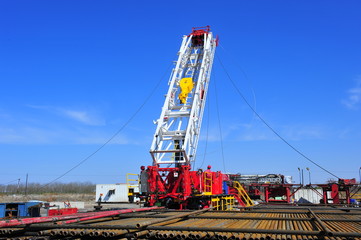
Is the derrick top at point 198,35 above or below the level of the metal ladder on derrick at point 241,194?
above

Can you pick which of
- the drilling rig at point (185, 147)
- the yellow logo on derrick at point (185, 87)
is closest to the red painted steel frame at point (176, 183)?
the drilling rig at point (185, 147)

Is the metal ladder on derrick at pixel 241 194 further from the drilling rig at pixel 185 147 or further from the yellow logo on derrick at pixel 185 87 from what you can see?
the yellow logo on derrick at pixel 185 87

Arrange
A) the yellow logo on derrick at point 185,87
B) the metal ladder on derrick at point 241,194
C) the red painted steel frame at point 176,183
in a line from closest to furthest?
the red painted steel frame at point 176,183
the yellow logo on derrick at point 185,87
the metal ladder on derrick at point 241,194

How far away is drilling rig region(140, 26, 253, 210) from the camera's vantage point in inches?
698

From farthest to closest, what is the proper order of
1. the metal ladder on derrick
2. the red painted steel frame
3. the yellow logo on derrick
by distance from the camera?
the metal ladder on derrick < the yellow logo on derrick < the red painted steel frame

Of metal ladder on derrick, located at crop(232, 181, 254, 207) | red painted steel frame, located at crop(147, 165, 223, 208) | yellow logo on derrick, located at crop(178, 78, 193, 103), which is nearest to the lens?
red painted steel frame, located at crop(147, 165, 223, 208)

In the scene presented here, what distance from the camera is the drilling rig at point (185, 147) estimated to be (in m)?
17.7

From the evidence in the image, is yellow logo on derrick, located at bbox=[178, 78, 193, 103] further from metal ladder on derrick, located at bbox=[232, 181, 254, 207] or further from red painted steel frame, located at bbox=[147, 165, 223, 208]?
metal ladder on derrick, located at bbox=[232, 181, 254, 207]

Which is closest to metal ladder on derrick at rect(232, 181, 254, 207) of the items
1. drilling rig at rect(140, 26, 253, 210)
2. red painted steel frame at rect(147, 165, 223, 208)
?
drilling rig at rect(140, 26, 253, 210)

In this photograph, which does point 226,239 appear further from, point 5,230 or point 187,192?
point 187,192

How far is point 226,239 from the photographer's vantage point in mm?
6578

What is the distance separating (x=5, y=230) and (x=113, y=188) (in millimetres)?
44923

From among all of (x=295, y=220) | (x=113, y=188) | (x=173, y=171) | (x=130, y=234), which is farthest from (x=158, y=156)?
(x=113, y=188)

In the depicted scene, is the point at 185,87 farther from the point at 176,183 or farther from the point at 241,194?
the point at 241,194
